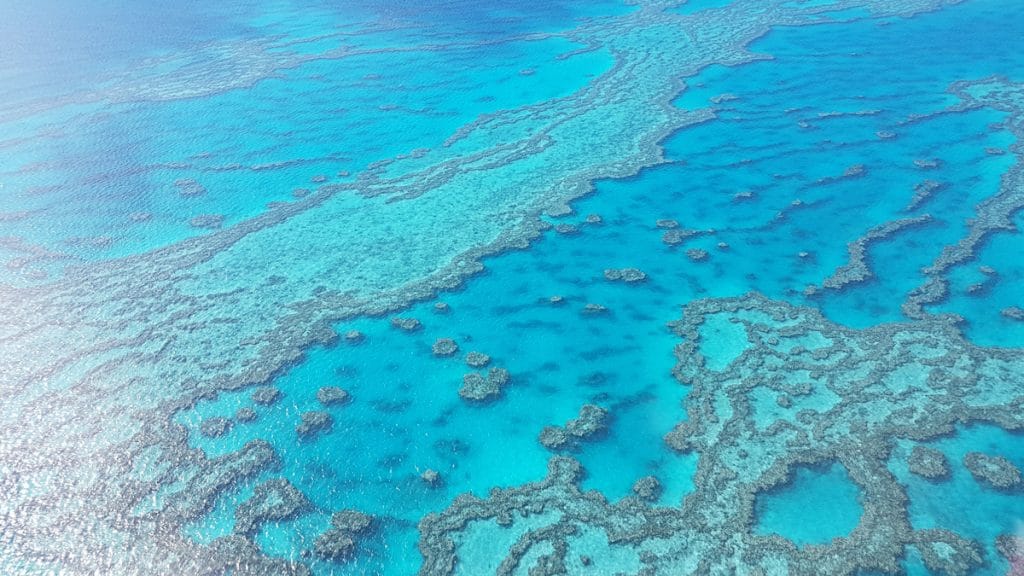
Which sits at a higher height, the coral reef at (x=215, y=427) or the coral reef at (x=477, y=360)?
the coral reef at (x=477, y=360)

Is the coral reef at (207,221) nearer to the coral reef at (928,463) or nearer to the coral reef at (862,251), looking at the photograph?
the coral reef at (862,251)

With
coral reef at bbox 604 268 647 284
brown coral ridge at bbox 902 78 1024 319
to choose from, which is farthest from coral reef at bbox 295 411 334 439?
brown coral ridge at bbox 902 78 1024 319

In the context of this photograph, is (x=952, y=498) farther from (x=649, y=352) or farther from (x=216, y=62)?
(x=216, y=62)

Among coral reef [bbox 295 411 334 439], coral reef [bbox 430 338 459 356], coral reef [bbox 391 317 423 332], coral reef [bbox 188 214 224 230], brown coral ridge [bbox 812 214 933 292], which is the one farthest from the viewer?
coral reef [bbox 188 214 224 230]

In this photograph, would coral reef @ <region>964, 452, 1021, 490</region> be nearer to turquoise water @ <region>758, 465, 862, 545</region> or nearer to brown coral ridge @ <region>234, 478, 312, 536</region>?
turquoise water @ <region>758, 465, 862, 545</region>

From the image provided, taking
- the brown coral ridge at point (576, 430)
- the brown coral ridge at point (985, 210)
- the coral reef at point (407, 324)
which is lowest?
the brown coral ridge at point (576, 430)

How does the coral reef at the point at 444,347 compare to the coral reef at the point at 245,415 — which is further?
the coral reef at the point at 444,347

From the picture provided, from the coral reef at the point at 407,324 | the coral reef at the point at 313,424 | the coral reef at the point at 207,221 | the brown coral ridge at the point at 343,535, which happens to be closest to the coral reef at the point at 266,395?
the coral reef at the point at 313,424
